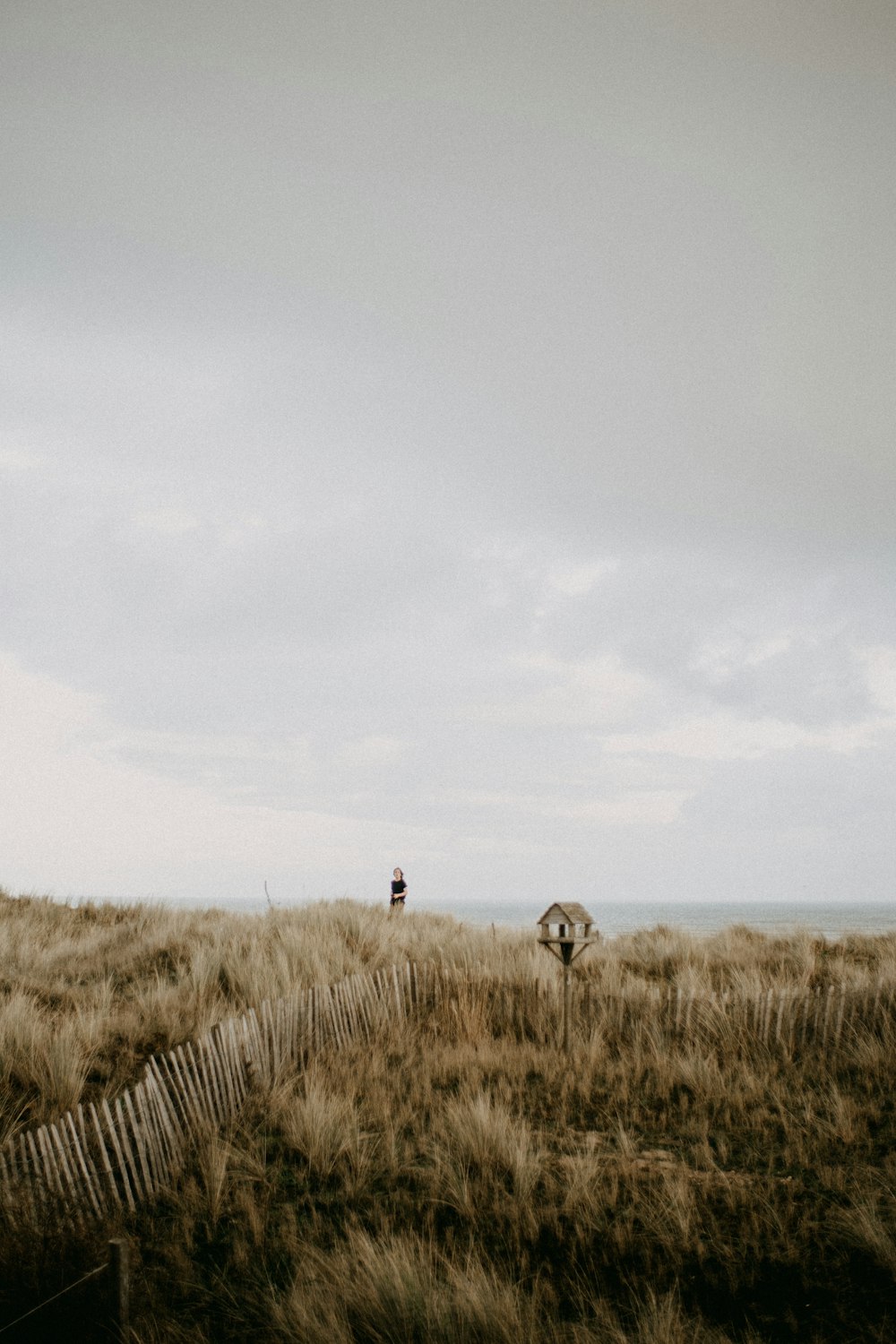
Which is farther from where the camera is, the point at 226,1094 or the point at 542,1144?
the point at 226,1094

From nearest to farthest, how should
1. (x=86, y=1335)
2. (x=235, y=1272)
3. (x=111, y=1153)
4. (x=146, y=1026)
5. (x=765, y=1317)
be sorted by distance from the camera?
1. (x=86, y=1335)
2. (x=765, y=1317)
3. (x=235, y=1272)
4. (x=111, y=1153)
5. (x=146, y=1026)

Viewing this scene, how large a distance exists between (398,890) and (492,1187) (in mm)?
11972

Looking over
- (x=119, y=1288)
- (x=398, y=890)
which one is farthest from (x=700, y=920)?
(x=119, y=1288)

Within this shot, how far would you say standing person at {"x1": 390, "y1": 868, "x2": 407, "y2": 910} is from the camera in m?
16.2

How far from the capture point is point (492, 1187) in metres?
4.85

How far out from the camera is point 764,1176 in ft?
16.5

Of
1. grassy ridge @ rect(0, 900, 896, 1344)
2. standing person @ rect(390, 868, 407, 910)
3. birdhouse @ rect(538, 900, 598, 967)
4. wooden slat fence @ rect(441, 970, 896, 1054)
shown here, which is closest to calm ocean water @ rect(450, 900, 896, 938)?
standing person @ rect(390, 868, 407, 910)

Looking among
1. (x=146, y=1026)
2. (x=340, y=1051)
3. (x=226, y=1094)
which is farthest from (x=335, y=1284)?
(x=146, y=1026)

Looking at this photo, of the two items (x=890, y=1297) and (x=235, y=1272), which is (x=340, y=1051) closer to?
(x=235, y=1272)

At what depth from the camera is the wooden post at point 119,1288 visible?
10.1 ft

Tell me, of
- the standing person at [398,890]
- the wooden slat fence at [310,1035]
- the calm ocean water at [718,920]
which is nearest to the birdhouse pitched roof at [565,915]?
the wooden slat fence at [310,1035]

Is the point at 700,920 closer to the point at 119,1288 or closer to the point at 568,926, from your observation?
the point at 568,926

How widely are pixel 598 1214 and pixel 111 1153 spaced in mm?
3057

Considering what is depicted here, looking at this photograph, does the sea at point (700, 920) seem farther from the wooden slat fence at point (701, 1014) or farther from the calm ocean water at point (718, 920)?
the wooden slat fence at point (701, 1014)
